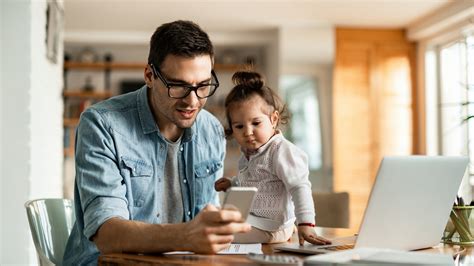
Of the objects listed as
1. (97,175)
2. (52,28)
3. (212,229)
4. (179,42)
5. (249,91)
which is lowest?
(212,229)

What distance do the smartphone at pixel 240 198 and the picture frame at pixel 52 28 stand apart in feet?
11.4

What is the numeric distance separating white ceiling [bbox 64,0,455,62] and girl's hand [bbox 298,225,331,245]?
4783mm

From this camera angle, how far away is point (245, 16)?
7.02 meters

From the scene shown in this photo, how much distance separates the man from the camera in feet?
5.58

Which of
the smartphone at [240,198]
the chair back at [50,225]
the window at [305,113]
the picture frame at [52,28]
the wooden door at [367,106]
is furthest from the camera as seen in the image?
the window at [305,113]

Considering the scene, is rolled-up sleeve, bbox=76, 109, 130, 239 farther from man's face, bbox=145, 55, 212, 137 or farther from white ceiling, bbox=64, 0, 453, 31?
white ceiling, bbox=64, 0, 453, 31

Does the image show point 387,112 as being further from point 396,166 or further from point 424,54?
point 396,166

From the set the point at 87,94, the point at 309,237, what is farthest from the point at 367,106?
the point at 309,237

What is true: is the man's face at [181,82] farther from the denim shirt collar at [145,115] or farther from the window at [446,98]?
the window at [446,98]

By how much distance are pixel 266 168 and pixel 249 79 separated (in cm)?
33

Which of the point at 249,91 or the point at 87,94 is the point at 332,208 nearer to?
the point at 249,91

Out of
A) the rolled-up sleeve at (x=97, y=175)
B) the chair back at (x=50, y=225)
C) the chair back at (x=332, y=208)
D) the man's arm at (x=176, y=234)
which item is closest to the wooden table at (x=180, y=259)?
the man's arm at (x=176, y=234)

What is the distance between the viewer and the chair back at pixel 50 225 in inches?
86.7

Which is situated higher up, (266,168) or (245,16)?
(245,16)
